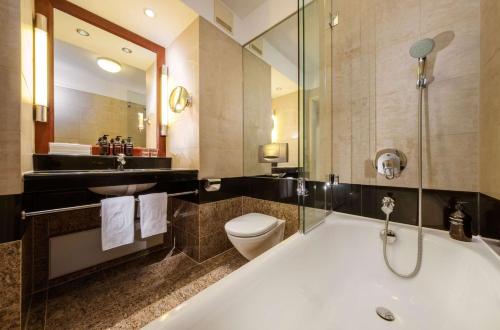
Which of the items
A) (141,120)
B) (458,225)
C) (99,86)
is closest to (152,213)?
(141,120)

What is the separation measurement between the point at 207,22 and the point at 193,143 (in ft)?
3.56

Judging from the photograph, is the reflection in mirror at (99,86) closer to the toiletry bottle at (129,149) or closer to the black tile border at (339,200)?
the toiletry bottle at (129,149)

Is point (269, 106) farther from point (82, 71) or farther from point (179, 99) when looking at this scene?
point (82, 71)

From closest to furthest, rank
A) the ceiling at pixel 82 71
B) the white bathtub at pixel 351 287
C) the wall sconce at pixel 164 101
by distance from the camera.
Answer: the white bathtub at pixel 351 287 → the ceiling at pixel 82 71 → the wall sconce at pixel 164 101

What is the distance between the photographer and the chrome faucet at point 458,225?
0.91 metres

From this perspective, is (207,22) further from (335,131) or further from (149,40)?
(335,131)

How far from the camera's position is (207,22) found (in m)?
1.59

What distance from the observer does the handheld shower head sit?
95 centimetres

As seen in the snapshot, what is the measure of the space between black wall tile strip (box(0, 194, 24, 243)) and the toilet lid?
103 centimetres

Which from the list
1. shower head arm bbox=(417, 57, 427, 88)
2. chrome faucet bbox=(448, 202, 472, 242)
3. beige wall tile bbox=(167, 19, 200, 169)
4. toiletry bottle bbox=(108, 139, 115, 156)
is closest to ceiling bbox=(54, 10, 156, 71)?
beige wall tile bbox=(167, 19, 200, 169)

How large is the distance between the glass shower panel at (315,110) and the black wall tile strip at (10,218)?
1.29 m

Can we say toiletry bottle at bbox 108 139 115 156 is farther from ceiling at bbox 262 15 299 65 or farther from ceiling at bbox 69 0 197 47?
ceiling at bbox 262 15 299 65

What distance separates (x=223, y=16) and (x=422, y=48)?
1.61 m

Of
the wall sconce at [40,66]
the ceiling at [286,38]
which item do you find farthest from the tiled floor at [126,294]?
the ceiling at [286,38]
